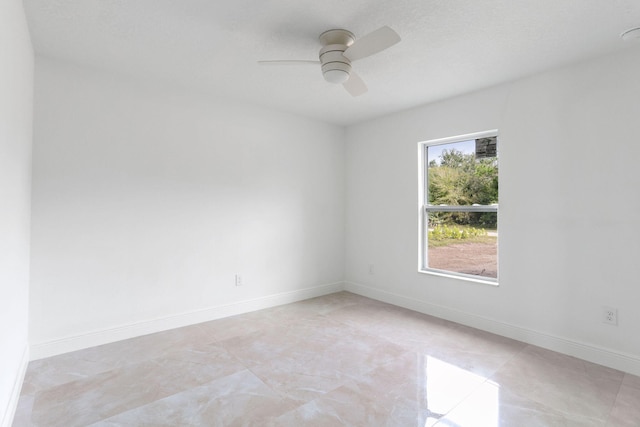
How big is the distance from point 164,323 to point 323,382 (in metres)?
1.77

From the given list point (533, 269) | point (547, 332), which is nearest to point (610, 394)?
point (547, 332)

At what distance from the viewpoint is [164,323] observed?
3.12m

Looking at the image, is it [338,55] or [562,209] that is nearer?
[338,55]

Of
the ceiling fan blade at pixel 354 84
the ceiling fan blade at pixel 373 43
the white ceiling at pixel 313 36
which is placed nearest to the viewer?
the ceiling fan blade at pixel 373 43

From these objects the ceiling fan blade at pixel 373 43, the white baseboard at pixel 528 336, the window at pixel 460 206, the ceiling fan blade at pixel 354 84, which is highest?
the ceiling fan blade at pixel 373 43

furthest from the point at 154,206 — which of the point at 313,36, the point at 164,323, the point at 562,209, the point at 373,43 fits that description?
the point at 562,209

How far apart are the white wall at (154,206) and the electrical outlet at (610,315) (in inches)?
116

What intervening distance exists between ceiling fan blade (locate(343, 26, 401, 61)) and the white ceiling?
0.20m

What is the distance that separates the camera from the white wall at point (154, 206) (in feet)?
8.54

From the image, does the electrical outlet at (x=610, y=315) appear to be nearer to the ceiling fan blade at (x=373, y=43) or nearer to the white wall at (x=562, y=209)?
the white wall at (x=562, y=209)

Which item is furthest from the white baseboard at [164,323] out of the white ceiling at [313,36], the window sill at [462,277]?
the white ceiling at [313,36]

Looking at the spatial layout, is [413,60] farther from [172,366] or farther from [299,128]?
[172,366]

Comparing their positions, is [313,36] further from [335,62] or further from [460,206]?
[460,206]

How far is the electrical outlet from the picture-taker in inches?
96.6
